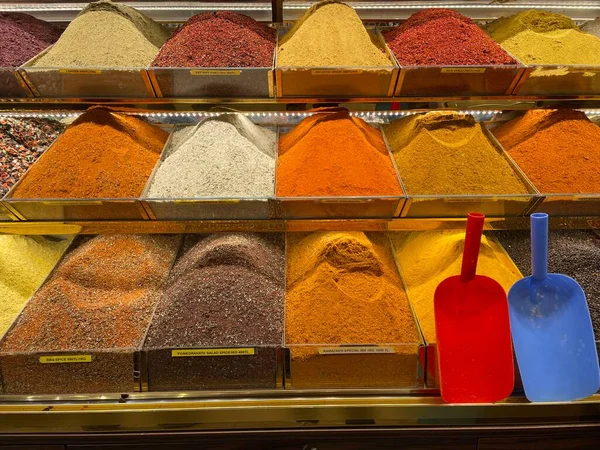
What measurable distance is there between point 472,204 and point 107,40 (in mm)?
1181

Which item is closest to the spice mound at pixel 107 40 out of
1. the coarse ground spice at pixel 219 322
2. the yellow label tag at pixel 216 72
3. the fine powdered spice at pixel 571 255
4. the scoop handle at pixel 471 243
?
the yellow label tag at pixel 216 72

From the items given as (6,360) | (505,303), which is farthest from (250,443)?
(505,303)

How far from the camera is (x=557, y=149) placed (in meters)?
1.48

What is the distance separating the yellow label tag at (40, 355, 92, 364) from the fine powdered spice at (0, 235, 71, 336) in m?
0.22

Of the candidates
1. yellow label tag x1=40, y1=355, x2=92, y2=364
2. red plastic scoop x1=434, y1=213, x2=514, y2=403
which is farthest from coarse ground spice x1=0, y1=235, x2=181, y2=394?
red plastic scoop x1=434, y1=213, x2=514, y2=403

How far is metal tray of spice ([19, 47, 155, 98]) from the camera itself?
1.30 metres

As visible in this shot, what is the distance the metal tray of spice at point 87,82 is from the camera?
1299 mm

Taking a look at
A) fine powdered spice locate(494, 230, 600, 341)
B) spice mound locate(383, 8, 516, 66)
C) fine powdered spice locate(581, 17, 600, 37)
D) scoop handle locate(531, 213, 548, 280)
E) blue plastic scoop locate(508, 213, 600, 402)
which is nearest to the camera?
scoop handle locate(531, 213, 548, 280)

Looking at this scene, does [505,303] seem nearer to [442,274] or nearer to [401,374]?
[442,274]

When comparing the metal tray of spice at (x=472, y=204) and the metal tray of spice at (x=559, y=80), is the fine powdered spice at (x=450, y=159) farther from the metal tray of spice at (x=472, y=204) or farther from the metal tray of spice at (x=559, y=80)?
the metal tray of spice at (x=559, y=80)

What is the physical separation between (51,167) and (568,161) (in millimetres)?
1545

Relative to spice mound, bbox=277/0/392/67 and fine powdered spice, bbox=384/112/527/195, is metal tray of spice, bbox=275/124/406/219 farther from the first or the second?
spice mound, bbox=277/0/392/67

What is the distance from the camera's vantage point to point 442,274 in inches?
57.9

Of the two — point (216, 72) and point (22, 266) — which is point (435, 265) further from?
point (22, 266)
